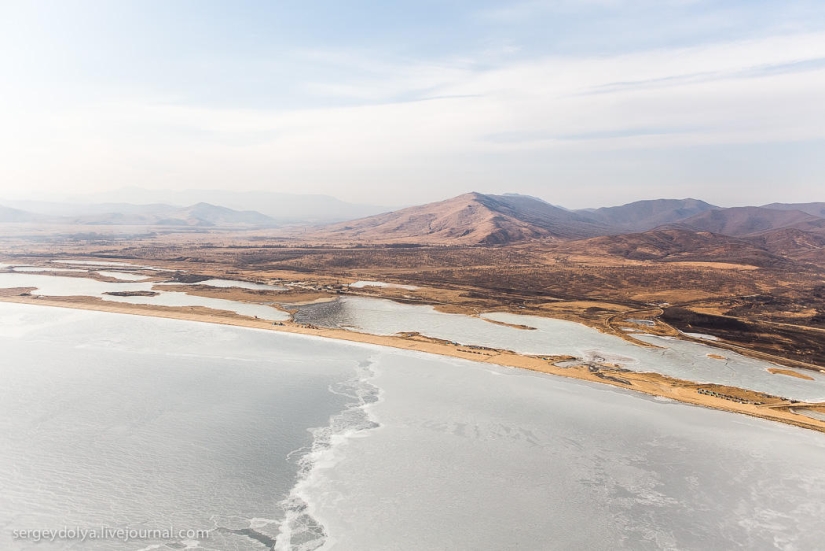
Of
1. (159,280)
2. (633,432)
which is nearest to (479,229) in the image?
(159,280)

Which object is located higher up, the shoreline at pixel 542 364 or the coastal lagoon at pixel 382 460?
the shoreline at pixel 542 364

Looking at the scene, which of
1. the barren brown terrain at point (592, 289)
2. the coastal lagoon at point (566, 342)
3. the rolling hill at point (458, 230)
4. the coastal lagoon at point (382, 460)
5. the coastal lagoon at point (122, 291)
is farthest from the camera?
the rolling hill at point (458, 230)

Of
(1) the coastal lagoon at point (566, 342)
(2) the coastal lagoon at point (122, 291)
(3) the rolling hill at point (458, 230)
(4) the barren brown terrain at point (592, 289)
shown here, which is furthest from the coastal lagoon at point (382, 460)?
(3) the rolling hill at point (458, 230)

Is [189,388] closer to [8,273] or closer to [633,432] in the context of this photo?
[633,432]

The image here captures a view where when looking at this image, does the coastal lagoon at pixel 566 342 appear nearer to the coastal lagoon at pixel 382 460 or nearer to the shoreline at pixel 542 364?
the shoreline at pixel 542 364

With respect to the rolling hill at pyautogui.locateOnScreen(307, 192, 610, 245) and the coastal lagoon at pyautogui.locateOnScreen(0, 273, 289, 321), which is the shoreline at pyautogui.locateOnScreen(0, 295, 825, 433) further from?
the rolling hill at pyautogui.locateOnScreen(307, 192, 610, 245)

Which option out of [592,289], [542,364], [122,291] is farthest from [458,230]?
[542,364]

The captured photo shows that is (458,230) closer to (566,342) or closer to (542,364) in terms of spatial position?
(566,342)
